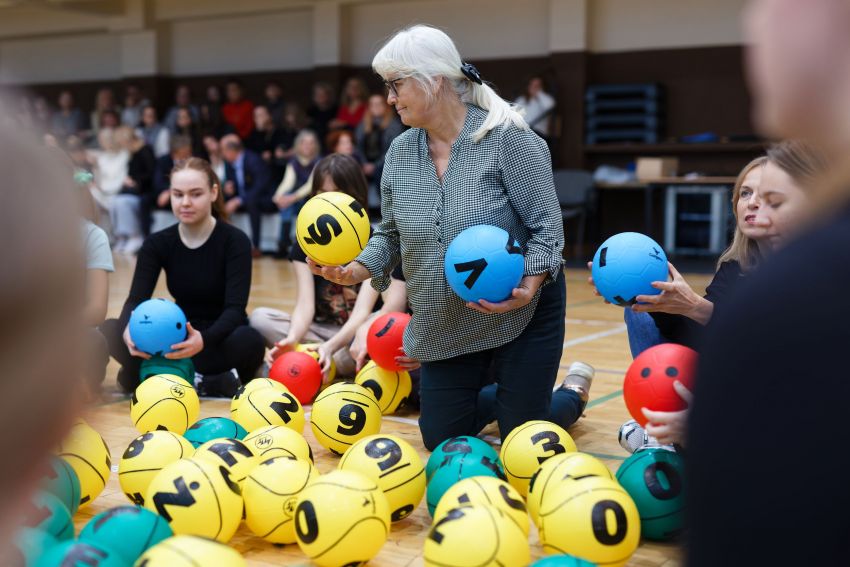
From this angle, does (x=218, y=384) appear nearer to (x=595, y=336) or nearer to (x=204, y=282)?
(x=204, y=282)

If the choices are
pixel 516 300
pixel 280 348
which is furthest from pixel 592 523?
pixel 280 348

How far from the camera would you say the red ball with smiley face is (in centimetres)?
270

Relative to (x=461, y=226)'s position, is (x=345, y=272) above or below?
below

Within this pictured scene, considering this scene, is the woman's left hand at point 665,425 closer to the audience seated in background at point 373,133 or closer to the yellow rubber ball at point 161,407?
the yellow rubber ball at point 161,407

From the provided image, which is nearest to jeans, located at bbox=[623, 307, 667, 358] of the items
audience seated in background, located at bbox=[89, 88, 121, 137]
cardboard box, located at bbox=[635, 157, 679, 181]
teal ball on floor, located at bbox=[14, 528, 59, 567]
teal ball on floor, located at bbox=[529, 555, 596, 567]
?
teal ball on floor, located at bbox=[529, 555, 596, 567]

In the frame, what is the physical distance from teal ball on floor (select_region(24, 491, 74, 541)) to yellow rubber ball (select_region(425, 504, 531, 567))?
1052 millimetres

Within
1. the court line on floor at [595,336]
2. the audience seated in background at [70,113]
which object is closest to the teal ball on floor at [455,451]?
the court line on floor at [595,336]

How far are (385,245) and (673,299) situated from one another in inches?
50.9

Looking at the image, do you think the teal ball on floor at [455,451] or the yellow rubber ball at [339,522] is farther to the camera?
the teal ball on floor at [455,451]

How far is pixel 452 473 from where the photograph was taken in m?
2.93

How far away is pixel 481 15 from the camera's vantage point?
1432cm

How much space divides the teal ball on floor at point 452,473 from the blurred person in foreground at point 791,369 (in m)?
1.94

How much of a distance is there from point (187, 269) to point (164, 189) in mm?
9467

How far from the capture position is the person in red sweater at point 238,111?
15031mm
